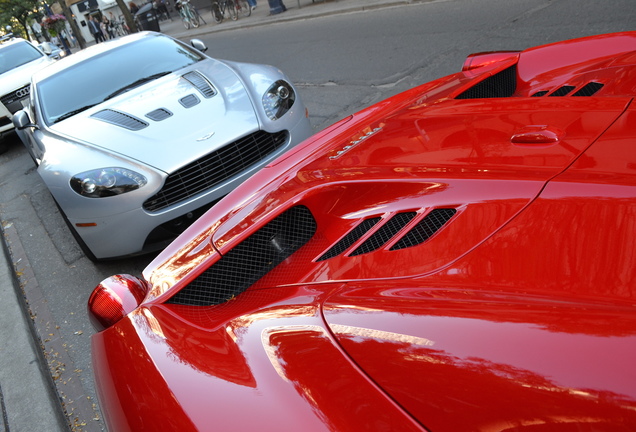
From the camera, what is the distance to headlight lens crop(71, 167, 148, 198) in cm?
370

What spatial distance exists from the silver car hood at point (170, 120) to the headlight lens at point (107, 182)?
0.15 m

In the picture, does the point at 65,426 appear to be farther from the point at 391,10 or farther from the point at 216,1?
the point at 216,1

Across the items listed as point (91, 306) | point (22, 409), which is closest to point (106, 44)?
point (22, 409)

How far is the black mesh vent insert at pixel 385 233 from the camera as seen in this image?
1.46 metres

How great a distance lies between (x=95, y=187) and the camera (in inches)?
147

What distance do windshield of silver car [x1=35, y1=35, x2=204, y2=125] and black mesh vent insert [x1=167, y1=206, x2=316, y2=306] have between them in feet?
12.2

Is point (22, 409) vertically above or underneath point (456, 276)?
underneath

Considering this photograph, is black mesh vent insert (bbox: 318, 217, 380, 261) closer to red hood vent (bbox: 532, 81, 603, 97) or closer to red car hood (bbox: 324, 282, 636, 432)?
red car hood (bbox: 324, 282, 636, 432)

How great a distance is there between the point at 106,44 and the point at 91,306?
15.7 ft

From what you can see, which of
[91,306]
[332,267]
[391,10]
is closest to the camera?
[332,267]

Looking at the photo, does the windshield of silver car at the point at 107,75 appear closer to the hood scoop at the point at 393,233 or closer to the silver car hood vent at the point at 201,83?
the silver car hood vent at the point at 201,83

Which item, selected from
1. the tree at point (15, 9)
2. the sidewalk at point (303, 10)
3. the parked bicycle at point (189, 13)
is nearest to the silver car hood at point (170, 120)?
the sidewalk at point (303, 10)

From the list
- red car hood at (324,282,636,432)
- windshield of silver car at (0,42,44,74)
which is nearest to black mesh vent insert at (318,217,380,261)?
red car hood at (324,282,636,432)

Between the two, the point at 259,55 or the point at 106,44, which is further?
the point at 259,55
